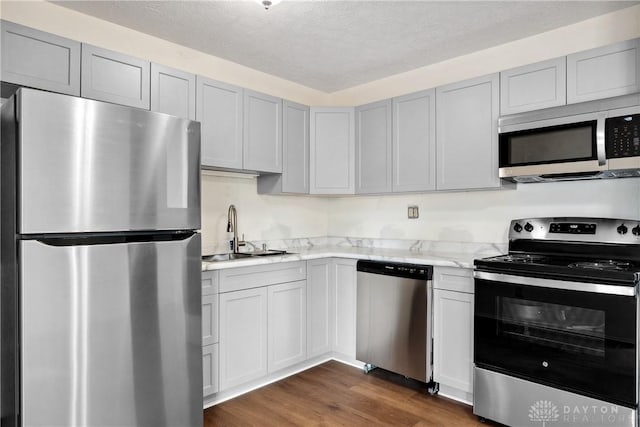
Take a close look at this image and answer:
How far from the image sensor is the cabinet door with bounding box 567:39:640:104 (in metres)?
2.23

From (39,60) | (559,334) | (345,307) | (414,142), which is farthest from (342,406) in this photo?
(39,60)

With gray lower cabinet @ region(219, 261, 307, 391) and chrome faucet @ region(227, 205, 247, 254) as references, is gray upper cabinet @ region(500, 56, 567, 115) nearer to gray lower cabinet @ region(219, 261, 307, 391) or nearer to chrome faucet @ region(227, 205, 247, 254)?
gray lower cabinet @ region(219, 261, 307, 391)

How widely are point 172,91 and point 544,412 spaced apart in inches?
114

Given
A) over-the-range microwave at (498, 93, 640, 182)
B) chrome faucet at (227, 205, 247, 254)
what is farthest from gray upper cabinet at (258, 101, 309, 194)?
over-the-range microwave at (498, 93, 640, 182)

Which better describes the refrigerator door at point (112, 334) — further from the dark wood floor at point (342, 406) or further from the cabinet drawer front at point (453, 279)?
the cabinet drawer front at point (453, 279)

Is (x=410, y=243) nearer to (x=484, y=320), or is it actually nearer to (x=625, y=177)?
(x=484, y=320)

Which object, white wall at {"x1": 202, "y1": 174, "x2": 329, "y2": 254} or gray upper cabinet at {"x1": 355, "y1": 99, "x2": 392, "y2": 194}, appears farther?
gray upper cabinet at {"x1": 355, "y1": 99, "x2": 392, "y2": 194}

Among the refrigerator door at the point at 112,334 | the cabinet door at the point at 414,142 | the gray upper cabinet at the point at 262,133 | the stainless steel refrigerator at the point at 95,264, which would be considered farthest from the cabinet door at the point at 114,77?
the cabinet door at the point at 414,142

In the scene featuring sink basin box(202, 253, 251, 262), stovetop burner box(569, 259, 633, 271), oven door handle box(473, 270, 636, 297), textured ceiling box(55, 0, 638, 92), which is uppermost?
textured ceiling box(55, 0, 638, 92)

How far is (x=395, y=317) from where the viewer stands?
292 centimetres

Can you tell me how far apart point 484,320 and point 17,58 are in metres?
2.90

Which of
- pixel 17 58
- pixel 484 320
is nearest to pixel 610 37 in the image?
pixel 484 320

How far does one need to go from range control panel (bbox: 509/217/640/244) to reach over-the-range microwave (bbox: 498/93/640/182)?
0.27 metres

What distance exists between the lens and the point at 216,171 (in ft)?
10.3
